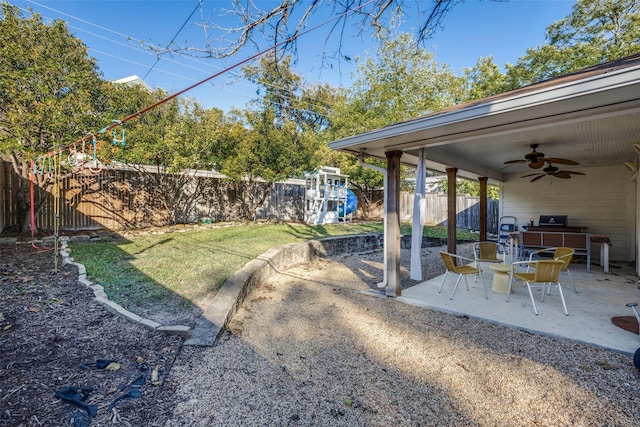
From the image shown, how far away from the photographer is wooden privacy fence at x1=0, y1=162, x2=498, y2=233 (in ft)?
25.2

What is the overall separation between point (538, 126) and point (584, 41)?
594 inches

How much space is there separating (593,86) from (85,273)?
20.7ft

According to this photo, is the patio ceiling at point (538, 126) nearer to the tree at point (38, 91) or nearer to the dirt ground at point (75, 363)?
the dirt ground at point (75, 363)

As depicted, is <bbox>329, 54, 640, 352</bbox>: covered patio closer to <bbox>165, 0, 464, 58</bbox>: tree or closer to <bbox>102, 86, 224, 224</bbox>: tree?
<bbox>165, 0, 464, 58</bbox>: tree

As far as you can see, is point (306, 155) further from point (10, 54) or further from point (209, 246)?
point (10, 54)

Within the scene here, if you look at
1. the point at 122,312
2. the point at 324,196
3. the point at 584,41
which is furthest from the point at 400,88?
the point at 122,312

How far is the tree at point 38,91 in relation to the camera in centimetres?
577

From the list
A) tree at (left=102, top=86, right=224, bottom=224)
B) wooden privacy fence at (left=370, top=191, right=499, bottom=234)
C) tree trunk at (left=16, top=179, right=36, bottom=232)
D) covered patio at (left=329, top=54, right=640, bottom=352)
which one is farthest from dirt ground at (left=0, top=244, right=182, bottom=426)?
wooden privacy fence at (left=370, top=191, right=499, bottom=234)

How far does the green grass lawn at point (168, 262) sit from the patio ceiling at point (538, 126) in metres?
2.87

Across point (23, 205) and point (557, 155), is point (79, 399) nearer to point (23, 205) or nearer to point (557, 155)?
point (23, 205)

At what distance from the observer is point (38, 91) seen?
19.6ft

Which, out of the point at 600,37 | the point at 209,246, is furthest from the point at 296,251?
the point at 600,37

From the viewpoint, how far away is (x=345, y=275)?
6105mm

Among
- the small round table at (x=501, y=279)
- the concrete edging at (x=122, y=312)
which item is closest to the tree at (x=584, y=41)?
the small round table at (x=501, y=279)
